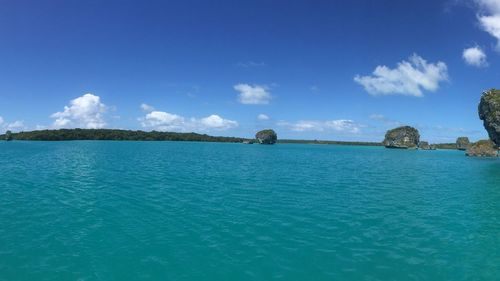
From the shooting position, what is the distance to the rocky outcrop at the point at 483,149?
442 ft

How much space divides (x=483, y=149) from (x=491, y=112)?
20773mm

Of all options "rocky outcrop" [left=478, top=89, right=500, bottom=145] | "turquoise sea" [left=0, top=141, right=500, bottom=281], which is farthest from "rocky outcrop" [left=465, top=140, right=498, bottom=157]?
"turquoise sea" [left=0, top=141, right=500, bottom=281]

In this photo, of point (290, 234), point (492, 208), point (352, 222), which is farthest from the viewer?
point (492, 208)

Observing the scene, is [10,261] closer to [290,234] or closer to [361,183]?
[290,234]

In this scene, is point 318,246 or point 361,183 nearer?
point 318,246

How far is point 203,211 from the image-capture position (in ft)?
94.3

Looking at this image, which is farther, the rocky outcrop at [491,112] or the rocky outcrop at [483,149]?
the rocky outcrop at [483,149]

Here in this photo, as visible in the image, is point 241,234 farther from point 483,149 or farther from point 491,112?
point 483,149

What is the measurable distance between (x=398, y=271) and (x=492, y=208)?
2331 cm

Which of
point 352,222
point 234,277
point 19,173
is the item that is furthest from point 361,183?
point 19,173

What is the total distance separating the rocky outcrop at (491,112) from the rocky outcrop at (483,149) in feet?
18.6

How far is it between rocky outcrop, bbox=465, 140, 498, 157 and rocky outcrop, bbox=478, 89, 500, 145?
5655 mm

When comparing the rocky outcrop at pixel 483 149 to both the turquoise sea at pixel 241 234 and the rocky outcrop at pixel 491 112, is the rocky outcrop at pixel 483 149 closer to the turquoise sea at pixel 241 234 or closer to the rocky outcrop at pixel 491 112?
the rocky outcrop at pixel 491 112

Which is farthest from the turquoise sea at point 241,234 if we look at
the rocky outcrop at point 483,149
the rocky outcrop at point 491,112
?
the rocky outcrop at point 483,149
